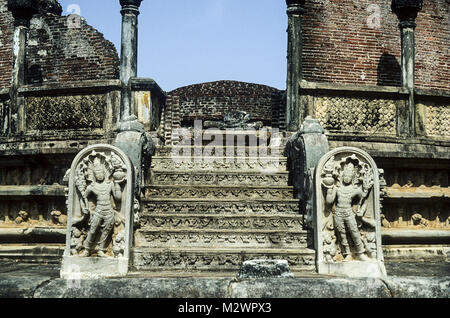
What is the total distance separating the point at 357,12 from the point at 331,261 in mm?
8528

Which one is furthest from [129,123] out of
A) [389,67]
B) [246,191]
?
[389,67]

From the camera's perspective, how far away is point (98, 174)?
17.6ft

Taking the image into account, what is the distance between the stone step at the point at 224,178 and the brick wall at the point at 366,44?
17.0 feet

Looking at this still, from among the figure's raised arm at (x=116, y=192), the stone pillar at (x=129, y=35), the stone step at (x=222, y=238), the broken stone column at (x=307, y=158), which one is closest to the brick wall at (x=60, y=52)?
the stone pillar at (x=129, y=35)

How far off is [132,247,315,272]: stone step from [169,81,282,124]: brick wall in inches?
458

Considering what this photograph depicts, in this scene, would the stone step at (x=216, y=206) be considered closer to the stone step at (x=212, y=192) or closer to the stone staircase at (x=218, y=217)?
the stone staircase at (x=218, y=217)

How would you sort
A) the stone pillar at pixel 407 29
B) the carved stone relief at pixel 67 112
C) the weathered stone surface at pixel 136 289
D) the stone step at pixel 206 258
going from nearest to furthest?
the weathered stone surface at pixel 136 289 → the stone step at pixel 206 258 → the carved stone relief at pixel 67 112 → the stone pillar at pixel 407 29

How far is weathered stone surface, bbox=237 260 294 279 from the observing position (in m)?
4.08

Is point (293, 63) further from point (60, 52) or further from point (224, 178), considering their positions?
point (60, 52)

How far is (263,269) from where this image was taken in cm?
412

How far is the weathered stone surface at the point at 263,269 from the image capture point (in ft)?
13.4

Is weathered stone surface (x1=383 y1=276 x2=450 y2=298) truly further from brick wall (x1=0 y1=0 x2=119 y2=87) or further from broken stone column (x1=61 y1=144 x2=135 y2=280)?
brick wall (x1=0 y1=0 x2=119 y2=87)

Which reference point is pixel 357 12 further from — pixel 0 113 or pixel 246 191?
pixel 0 113

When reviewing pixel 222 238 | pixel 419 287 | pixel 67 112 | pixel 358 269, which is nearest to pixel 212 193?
pixel 222 238
